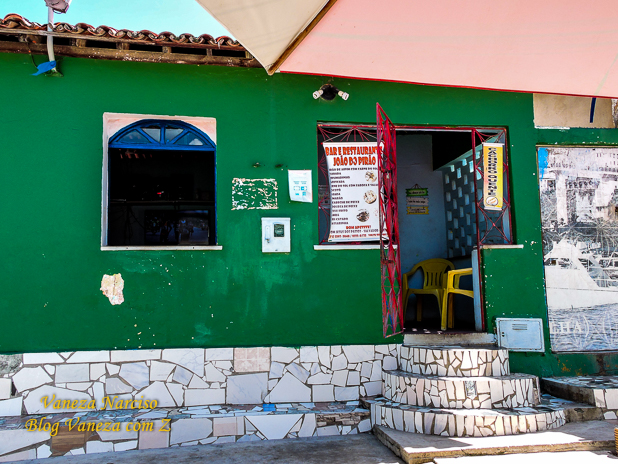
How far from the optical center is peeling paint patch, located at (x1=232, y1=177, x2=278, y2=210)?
6.21 metres

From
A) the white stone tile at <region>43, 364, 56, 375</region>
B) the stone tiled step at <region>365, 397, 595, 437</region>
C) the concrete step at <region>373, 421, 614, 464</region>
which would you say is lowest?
the concrete step at <region>373, 421, 614, 464</region>

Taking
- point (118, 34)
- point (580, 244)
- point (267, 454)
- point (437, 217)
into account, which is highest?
point (118, 34)

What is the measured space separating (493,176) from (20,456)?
6.56 m

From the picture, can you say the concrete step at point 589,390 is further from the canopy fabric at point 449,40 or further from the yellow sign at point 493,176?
the canopy fabric at point 449,40

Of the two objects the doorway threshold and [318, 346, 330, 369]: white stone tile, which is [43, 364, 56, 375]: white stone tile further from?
the doorway threshold

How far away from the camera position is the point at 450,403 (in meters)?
5.27

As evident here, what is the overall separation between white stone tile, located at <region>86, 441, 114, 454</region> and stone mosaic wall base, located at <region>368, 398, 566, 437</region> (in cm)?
310

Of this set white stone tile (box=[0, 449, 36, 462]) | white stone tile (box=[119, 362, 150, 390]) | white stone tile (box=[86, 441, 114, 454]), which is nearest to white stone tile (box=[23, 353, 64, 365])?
white stone tile (box=[119, 362, 150, 390])

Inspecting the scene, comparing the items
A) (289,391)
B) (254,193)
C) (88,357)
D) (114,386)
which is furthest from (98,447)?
(254,193)

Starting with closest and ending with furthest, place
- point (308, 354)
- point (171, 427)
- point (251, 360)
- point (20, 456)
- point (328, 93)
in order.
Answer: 1. point (20, 456)
2. point (171, 427)
3. point (251, 360)
4. point (308, 354)
5. point (328, 93)

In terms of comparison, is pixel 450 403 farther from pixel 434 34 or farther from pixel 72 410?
pixel 72 410

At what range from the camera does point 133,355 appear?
5.80 meters

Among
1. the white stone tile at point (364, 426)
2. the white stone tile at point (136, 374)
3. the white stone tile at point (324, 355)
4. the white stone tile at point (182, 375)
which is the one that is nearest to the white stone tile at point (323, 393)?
the white stone tile at point (324, 355)

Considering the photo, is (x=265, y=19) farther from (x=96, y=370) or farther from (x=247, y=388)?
(x=96, y=370)
